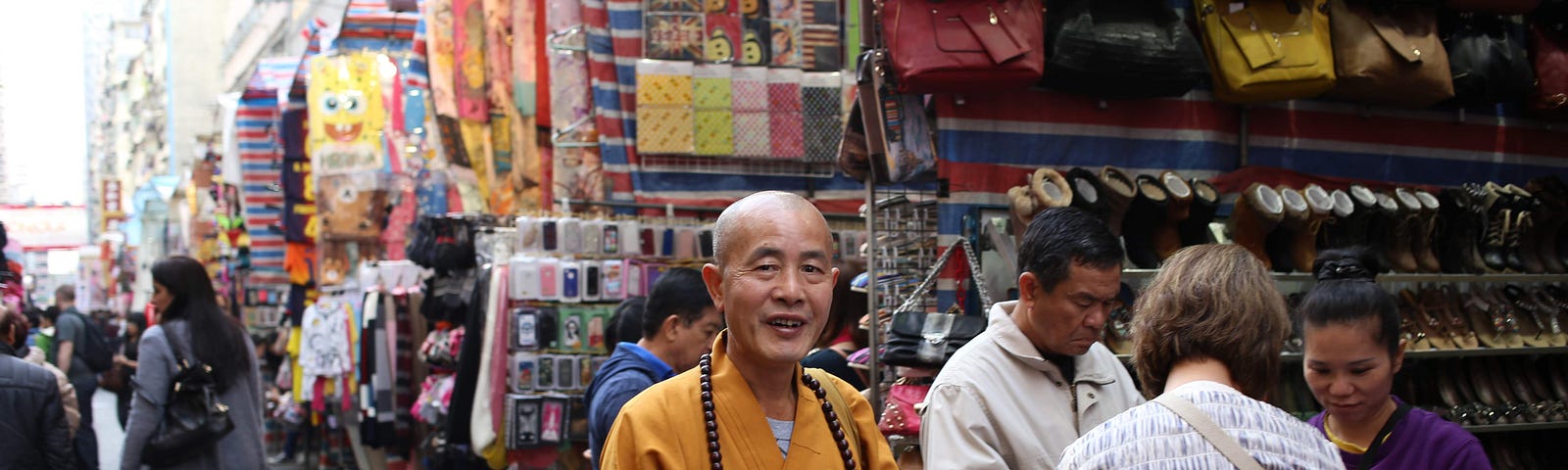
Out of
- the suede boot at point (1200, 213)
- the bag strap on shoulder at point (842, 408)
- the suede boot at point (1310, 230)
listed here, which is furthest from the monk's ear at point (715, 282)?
the suede boot at point (1310, 230)

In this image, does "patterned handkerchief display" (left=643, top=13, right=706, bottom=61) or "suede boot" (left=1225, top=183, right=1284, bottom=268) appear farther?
"patterned handkerchief display" (left=643, top=13, right=706, bottom=61)

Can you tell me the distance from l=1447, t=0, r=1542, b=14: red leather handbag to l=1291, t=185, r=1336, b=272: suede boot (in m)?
1.02

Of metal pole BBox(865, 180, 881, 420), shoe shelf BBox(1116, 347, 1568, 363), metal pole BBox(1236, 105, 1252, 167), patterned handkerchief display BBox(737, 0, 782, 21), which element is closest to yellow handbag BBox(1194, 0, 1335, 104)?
metal pole BBox(1236, 105, 1252, 167)

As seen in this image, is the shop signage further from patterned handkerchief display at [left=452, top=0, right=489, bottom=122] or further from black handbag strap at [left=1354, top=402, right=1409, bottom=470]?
black handbag strap at [left=1354, top=402, right=1409, bottom=470]

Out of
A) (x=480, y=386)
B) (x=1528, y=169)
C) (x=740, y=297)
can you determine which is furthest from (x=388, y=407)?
(x=740, y=297)

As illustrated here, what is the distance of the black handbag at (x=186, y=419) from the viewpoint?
18.2 ft

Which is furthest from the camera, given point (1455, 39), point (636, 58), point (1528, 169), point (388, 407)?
point (388, 407)

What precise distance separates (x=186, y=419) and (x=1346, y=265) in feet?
15.2

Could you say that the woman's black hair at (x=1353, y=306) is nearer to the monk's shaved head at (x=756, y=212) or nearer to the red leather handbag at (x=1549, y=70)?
→ the monk's shaved head at (x=756, y=212)

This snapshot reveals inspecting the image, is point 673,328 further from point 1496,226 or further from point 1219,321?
point 1496,226

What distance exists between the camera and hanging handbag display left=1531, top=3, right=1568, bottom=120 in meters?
5.70

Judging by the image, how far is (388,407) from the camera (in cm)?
938

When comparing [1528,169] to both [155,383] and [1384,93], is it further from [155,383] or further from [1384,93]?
[155,383]

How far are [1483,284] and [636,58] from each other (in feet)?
13.8
